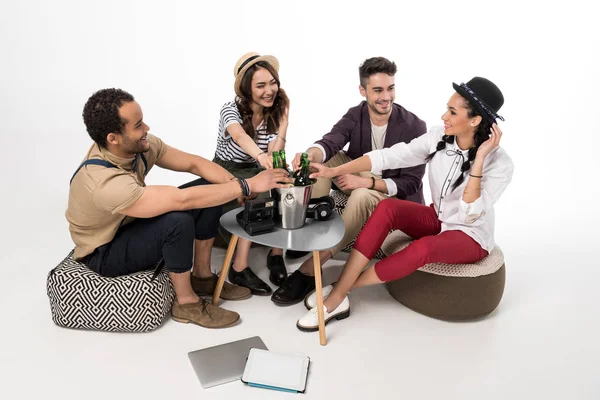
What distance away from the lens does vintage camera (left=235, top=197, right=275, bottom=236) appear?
10.1ft

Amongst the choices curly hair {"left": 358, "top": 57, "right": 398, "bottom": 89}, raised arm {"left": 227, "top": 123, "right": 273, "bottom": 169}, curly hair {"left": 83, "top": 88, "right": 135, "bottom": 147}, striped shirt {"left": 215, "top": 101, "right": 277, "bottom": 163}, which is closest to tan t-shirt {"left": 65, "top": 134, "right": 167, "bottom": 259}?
curly hair {"left": 83, "top": 88, "right": 135, "bottom": 147}

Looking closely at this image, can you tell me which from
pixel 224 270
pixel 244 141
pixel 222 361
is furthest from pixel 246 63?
pixel 222 361

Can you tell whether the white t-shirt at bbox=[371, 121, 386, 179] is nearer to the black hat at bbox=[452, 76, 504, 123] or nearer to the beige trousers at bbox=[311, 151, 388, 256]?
the beige trousers at bbox=[311, 151, 388, 256]

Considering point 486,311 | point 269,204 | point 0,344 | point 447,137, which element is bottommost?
point 0,344

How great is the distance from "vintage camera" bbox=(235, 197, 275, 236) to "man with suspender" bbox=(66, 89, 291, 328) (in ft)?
0.27

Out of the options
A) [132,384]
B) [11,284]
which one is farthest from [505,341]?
[11,284]

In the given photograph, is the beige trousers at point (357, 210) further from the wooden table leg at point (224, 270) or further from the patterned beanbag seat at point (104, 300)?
the patterned beanbag seat at point (104, 300)

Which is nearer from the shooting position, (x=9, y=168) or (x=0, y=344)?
(x=0, y=344)

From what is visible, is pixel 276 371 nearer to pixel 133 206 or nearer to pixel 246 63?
pixel 133 206

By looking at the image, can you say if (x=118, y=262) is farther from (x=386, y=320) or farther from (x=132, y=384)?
(x=386, y=320)

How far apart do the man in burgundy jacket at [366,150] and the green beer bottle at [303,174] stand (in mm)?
535

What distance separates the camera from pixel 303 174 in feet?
10.6

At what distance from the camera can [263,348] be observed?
3.02 m

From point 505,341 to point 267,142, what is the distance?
6.60ft
